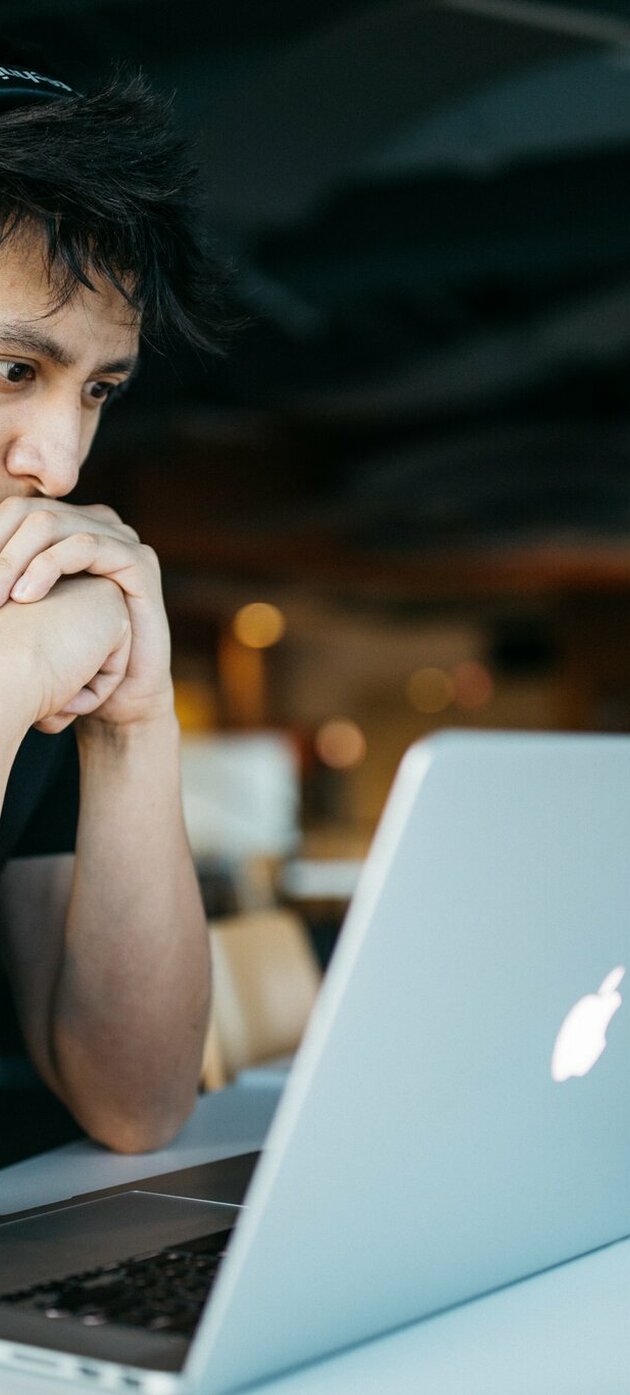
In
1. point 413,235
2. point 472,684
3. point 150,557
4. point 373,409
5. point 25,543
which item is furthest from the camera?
point 472,684

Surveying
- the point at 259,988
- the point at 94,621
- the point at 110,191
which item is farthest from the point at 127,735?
the point at 259,988

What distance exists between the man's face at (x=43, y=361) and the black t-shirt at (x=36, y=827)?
10.4 inches

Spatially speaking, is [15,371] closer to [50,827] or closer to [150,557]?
[150,557]

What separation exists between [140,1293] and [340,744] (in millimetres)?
11223

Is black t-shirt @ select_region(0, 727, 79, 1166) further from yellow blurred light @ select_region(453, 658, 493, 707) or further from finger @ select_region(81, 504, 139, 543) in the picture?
yellow blurred light @ select_region(453, 658, 493, 707)

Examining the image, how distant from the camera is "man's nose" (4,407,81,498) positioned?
1140 mm

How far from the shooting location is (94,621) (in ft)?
3.53

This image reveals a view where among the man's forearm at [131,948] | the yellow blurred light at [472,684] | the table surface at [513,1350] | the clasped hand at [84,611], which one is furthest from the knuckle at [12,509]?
the yellow blurred light at [472,684]

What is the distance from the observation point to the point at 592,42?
3.01 m

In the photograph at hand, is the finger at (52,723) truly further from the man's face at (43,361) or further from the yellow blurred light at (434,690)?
the yellow blurred light at (434,690)

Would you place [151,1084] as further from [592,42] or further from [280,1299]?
[592,42]

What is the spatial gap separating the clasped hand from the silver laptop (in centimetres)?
41

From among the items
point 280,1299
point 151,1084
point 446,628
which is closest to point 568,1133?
point 280,1299

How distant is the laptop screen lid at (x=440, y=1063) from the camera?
0.60 m
